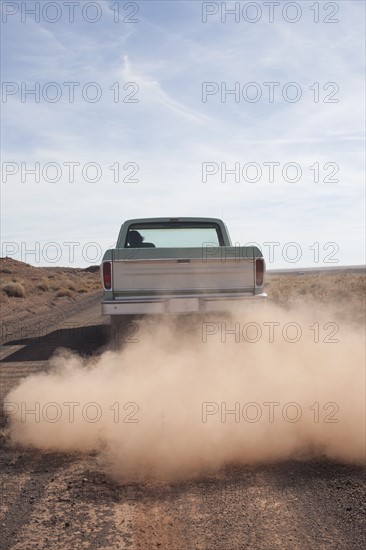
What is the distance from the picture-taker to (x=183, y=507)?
4.09m

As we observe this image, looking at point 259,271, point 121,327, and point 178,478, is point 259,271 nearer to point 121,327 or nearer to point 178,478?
point 121,327

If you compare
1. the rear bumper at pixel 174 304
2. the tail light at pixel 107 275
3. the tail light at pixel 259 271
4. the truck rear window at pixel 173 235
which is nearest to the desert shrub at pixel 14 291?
the truck rear window at pixel 173 235

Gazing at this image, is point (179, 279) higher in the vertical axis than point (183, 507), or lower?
higher

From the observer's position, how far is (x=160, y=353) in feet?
25.4

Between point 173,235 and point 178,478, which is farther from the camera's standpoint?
point 173,235

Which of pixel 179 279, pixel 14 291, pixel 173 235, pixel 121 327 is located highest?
pixel 173 235

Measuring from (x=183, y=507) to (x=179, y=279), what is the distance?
3589 mm

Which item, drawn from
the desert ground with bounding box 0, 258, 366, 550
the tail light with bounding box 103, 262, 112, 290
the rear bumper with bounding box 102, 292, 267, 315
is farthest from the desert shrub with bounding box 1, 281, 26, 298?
the rear bumper with bounding box 102, 292, 267, 315

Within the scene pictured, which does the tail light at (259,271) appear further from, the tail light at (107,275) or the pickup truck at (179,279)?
the tail light at (107,275)

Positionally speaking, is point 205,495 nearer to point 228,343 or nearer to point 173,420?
point 173,420

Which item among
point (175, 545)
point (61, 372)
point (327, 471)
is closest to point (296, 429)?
point (327, 471)

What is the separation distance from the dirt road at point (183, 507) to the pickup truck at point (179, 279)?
231cm

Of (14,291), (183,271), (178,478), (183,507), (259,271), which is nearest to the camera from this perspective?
(183,507)

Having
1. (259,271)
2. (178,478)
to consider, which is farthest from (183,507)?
(259,271)
